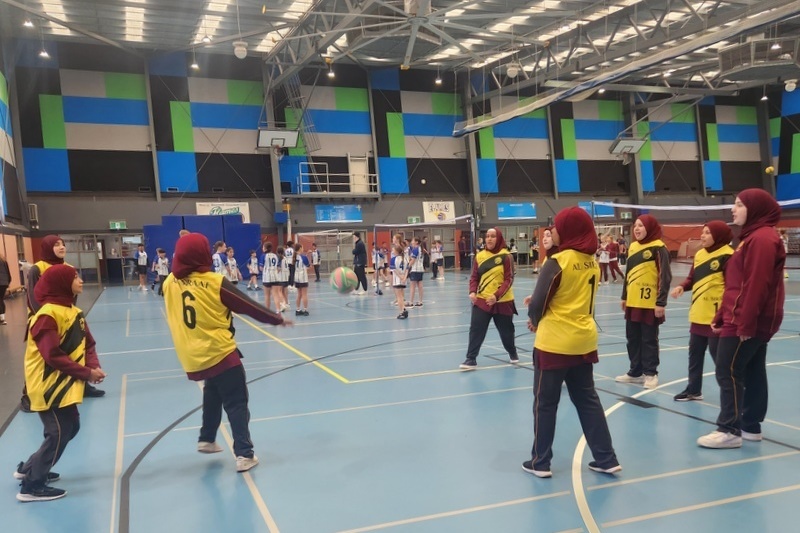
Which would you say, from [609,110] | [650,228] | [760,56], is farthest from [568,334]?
[609,110]

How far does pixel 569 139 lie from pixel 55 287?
3164 cm

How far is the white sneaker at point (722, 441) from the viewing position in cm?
435

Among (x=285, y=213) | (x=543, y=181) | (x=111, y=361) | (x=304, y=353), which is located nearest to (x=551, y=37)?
(x=543, y=181)

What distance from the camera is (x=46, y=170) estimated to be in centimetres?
2377

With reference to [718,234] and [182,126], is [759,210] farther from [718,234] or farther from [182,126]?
[182,126]

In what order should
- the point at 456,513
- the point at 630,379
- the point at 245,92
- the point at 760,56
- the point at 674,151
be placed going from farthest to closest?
1. the point at 674,151
2. the point at 245,92
3. the point at 760,56
4. the point at 630,379
5. the point at 456,513

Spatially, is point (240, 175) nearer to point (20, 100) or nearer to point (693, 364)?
point (20, 100)

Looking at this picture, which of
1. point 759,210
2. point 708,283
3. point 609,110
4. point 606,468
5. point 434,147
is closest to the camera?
point 606,468

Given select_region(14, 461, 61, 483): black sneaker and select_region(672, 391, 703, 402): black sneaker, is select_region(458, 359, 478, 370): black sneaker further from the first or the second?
select_region(14, 461, 61, 483): black sneaker

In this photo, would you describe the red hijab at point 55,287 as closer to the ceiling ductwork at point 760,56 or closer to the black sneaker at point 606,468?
the black sneaker at point 606,468

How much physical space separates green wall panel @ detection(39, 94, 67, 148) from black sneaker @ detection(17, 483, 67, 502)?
79.3 ft

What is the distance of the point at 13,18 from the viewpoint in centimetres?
2045

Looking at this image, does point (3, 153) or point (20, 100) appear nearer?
point (3, 153)

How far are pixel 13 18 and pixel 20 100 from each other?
3909 mm
